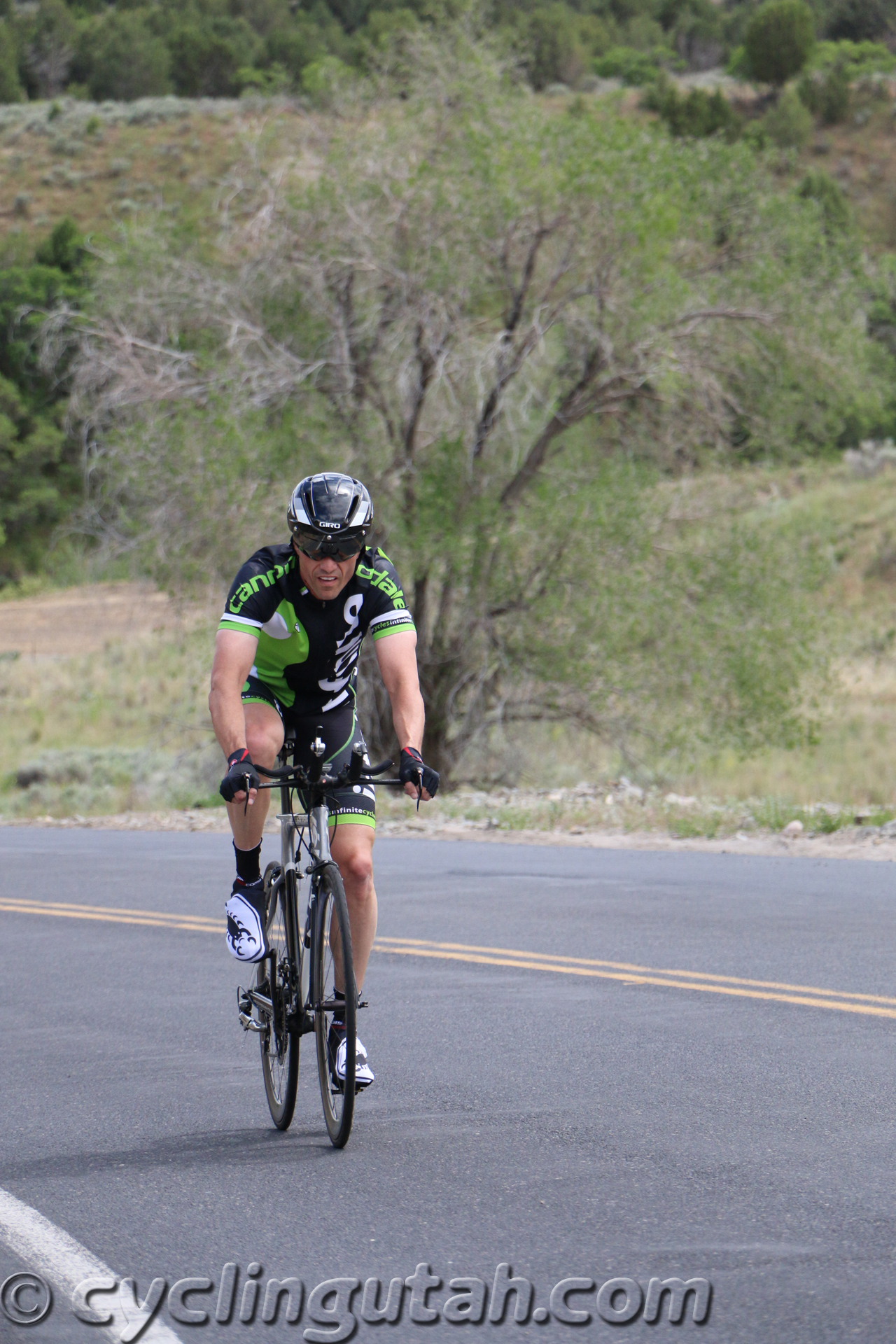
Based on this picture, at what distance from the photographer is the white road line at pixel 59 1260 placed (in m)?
3.97

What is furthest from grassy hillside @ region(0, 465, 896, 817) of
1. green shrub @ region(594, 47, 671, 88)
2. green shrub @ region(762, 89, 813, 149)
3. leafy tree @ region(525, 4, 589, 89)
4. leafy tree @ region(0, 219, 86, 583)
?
green shrub @ region(594, 47, 671, 88)

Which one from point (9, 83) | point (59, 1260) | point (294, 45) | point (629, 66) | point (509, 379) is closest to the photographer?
point (59, 1260)

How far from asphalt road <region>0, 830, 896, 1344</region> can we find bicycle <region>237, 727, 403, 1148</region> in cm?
21

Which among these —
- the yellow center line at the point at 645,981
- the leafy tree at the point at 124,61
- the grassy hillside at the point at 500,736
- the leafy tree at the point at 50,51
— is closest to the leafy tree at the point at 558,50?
the leafy tree at the point at 124,61

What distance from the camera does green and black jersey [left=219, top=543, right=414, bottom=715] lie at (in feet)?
19.4

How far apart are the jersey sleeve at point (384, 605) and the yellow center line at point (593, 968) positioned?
2917mm

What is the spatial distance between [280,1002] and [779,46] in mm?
95941

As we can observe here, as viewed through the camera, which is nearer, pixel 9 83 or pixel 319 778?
pixel 319 778

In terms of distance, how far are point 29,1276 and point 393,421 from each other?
18.6m

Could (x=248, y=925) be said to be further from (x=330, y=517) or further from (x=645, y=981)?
(x=645, y=981)

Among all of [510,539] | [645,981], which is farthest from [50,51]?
[645,981]

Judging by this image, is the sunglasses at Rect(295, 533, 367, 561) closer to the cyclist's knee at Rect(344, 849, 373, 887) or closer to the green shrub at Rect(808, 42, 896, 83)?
the cyclist's knee at Rect(344, 849, 373, 887)

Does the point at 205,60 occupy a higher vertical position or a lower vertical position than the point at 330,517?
higher

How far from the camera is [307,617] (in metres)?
5.99
